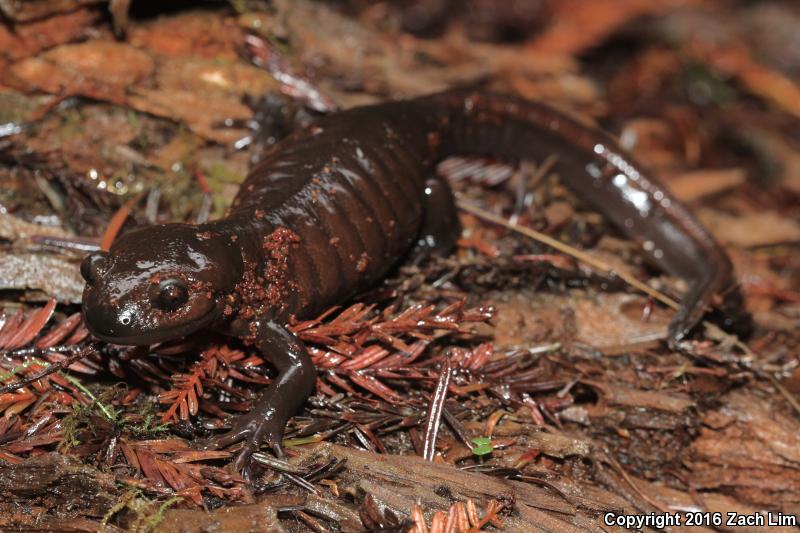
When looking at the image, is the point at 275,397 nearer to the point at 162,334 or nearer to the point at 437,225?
the point at 162,334

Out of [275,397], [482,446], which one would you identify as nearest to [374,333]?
[275,397]

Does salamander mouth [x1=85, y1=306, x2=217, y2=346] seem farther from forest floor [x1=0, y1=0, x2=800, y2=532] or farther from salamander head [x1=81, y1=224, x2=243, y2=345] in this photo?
forest floor [x1=0, y1=0, x2=800, y2=532]

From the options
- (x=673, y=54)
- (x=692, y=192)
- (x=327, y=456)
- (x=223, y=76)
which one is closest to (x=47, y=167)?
(x=223, y=76)

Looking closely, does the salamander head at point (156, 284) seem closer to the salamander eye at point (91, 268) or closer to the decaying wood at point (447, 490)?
the salamander eye at point (91, 268)

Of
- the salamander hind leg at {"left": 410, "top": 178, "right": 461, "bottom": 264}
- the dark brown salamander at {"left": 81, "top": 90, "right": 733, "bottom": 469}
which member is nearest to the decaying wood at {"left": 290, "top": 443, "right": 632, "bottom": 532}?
the dark brown salamander at {"left": 81, "top": 90, "right": 733, "bottom": 469}

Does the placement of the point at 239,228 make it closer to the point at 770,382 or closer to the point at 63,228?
the point at 63,228

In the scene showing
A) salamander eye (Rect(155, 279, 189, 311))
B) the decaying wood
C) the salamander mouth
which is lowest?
the decaying wood

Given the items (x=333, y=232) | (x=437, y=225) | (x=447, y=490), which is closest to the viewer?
(x=447, y=490)
